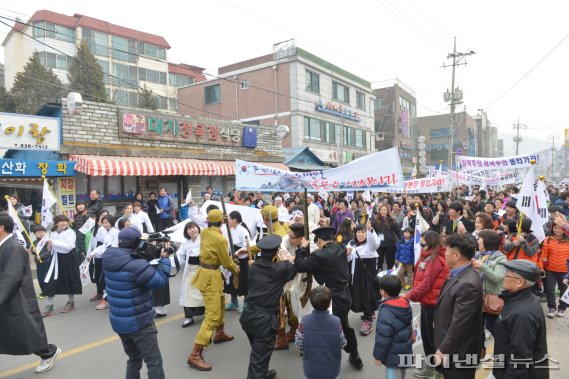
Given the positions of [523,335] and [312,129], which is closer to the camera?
[523,335]

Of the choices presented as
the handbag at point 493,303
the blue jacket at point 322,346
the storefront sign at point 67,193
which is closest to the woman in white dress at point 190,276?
the blue jacket at point 322,346

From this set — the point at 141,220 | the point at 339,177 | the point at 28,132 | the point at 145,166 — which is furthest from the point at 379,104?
the point at 339,177

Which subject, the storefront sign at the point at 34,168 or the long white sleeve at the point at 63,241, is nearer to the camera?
the long white sleeve at the point at 63,241

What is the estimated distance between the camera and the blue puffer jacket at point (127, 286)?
3.61 metres

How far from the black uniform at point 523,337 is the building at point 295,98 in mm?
23446

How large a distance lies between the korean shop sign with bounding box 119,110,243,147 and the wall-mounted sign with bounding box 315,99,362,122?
12.1 meters

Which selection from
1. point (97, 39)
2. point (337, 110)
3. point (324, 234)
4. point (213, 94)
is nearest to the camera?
point (324, 234)

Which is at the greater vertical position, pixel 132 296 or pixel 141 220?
pixel 141 220

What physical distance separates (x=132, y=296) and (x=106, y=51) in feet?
148

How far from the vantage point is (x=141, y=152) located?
1484 cm

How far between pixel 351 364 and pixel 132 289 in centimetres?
258

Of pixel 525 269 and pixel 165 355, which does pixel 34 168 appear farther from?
pixel 525 269

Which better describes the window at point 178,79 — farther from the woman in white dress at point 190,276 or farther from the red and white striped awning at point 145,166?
the woman in white dress at point 190,276

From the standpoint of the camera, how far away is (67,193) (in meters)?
12.8
